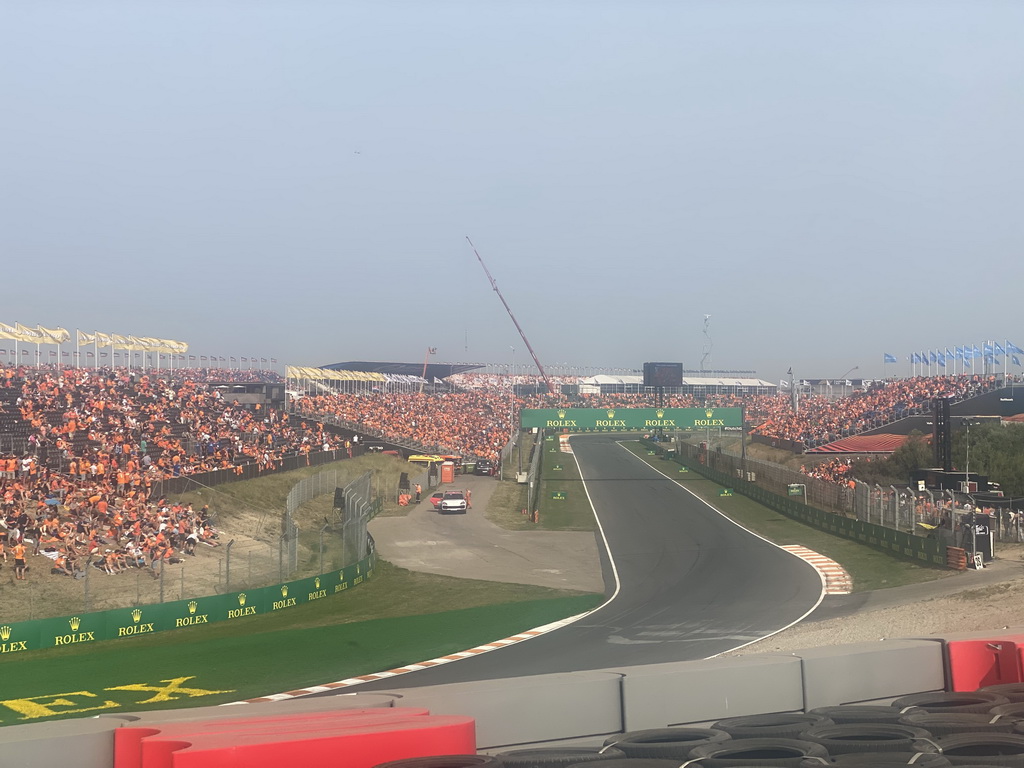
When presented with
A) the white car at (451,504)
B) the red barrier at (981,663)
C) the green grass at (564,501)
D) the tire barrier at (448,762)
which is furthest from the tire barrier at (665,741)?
the white car at (451,504)

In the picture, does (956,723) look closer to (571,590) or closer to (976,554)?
(571,590)

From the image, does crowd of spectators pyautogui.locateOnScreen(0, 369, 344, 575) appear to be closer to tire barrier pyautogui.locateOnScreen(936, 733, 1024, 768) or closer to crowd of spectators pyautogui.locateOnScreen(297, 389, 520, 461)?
crowd of spectators pyautogui.locateOnScreen(297, 389, 520, 461)

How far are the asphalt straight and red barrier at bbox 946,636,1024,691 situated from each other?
34.4ft

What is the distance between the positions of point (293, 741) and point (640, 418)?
63283 millimetres

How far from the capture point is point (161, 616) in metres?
24.0

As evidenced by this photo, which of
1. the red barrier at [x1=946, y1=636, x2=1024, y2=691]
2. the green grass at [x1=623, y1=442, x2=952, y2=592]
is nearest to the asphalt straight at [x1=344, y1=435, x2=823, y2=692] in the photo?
the green grass at [x1=623, y1=442, x2=952, y2=592]

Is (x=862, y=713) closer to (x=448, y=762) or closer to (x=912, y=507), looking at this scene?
(x=448, y=762)

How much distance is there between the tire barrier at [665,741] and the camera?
6.79 metres

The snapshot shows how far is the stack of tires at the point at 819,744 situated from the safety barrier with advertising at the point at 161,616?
18.1 meters

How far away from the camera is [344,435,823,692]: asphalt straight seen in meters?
20.5

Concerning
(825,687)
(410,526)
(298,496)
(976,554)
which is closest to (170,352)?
(410,526)

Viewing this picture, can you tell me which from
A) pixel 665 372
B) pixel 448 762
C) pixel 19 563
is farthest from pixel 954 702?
pixel 665 372

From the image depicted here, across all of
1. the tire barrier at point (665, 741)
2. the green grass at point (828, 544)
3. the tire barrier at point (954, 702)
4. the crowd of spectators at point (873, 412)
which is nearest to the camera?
the tire barrier at point (665, 741)

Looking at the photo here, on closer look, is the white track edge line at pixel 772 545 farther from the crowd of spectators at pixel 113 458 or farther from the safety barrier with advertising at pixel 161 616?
the crowd of spectators at pixel 113 458
